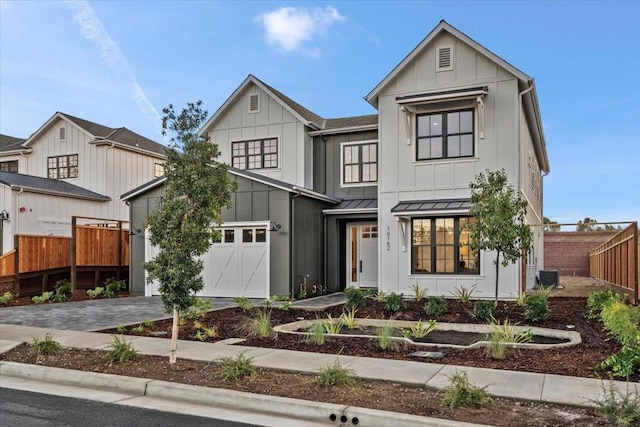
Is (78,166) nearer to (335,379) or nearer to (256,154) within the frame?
(256,154)

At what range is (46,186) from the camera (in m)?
22.0

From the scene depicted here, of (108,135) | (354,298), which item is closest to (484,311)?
(354,298)

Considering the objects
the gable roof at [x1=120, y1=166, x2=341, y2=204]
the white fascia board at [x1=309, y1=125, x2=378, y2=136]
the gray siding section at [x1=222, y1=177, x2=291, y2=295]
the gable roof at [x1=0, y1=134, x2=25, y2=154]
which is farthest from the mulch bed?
the gable roof at [x1=0, y1=134, x2=25, y2=154]

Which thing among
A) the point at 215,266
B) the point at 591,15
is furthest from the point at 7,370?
the point at 591,15

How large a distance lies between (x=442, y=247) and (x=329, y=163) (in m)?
5.76

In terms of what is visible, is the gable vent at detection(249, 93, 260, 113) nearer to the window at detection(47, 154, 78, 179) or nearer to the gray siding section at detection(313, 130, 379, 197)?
the gray siding section at detection(313, 130, 379, 197)

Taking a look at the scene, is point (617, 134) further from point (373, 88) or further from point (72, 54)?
point (72, 54)

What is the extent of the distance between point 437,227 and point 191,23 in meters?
10.9

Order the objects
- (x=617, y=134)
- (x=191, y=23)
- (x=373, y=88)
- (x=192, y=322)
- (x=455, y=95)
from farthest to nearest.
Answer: (x=617, y=134) → (x=191, y=23) → (x=373, y=88) → (x=455, y=95) → (x=192, y=322)

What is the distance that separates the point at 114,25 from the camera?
17.9 m

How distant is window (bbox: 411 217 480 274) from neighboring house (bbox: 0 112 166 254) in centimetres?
1232

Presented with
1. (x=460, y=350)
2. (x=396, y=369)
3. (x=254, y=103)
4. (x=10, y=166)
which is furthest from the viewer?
(x=10, y=166)

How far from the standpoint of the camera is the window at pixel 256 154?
20.1 m

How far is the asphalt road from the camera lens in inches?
217
